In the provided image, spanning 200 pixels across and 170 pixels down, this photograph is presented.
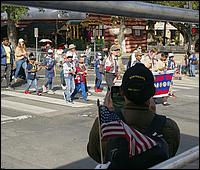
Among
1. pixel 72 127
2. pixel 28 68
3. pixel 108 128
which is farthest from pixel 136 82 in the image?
pixel 28 68

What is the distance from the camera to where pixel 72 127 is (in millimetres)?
7793

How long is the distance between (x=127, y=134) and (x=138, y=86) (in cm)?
30

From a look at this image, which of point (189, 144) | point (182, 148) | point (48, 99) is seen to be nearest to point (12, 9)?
point (189, 144)

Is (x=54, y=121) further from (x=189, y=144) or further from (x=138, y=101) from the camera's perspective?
(x=138, y=101)

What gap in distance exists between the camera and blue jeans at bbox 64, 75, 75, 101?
35.7 ft

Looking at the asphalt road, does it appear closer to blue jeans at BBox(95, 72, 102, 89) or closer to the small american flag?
blue jeans at BBox(95, 72, 102, 89)

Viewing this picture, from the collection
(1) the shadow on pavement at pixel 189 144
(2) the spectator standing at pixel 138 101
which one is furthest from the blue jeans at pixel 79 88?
(2) the spectator standing at pixel 138 101

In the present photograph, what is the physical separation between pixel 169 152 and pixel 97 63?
10.8 metres

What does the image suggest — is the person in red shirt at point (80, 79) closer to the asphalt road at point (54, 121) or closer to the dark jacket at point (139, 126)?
the asphalt road at point (54, 121)

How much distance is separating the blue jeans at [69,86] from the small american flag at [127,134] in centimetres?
Answer: 892

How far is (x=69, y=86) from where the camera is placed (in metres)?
10.9

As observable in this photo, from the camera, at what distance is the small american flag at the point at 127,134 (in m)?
1.88

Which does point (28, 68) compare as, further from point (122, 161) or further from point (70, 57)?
point (122, 161)

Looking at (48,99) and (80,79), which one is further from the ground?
(80,79)
